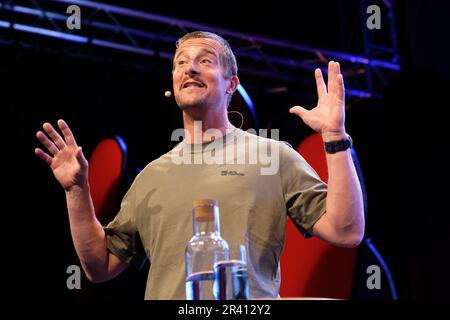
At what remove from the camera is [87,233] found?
2311mm

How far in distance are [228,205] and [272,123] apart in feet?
12.5

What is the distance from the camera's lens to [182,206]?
2.25 meters

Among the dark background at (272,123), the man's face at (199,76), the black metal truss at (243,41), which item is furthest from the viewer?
the dark background at (272,123)

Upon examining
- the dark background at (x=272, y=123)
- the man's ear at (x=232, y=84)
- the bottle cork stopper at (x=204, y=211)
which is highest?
the dark background at (x=272, y=123)

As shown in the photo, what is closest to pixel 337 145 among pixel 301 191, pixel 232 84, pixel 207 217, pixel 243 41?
pixel 301 191

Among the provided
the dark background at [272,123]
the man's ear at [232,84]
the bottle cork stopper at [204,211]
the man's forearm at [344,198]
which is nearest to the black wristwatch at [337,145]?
the man's forearm at [344,198]

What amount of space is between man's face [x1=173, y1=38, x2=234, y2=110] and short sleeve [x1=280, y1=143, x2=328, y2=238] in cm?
29

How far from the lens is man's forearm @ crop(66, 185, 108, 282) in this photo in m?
2.25

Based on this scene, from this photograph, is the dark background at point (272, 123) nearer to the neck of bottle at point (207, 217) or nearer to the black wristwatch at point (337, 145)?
the black wristwatch at point (337, 145)

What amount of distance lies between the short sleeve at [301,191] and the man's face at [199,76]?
291 millimetres

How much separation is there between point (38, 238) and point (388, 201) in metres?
2.81

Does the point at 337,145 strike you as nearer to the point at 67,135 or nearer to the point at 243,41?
the point at 67,135

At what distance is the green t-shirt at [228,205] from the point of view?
217 centimetres
